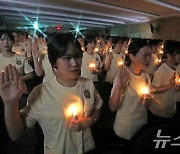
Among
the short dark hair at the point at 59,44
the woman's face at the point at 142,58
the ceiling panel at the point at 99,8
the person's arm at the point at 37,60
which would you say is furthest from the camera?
the ceiling panel at the point at 99,8

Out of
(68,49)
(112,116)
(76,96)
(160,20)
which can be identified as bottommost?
(112,116)

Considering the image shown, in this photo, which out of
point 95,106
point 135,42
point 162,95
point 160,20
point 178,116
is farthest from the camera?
point 160,20

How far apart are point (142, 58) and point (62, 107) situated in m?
1.14

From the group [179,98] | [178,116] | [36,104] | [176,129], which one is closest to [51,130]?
[36,104]

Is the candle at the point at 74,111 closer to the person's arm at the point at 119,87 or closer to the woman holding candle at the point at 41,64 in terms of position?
the person's arm at the point at 119,87

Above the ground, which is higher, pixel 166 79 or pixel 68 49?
pixel 68 49

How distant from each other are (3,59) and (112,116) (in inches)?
72.0

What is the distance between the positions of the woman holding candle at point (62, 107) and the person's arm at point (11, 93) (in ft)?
0.14

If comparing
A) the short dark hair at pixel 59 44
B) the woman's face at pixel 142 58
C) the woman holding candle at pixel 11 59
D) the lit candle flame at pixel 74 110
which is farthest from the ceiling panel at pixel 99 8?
the lit candle flame at pixel 74 110

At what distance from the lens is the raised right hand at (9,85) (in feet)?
4.11

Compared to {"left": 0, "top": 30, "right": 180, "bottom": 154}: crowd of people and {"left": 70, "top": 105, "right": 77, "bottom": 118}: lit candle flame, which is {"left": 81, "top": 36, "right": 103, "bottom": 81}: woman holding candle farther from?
{"left": 70, "top": 105, "right": 77, "bottom": 118}: lit candle flame

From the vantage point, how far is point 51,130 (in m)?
1.52

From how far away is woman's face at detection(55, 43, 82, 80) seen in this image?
5.17 ft

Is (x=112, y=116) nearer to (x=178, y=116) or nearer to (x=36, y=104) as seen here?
(x=178, y=116)
